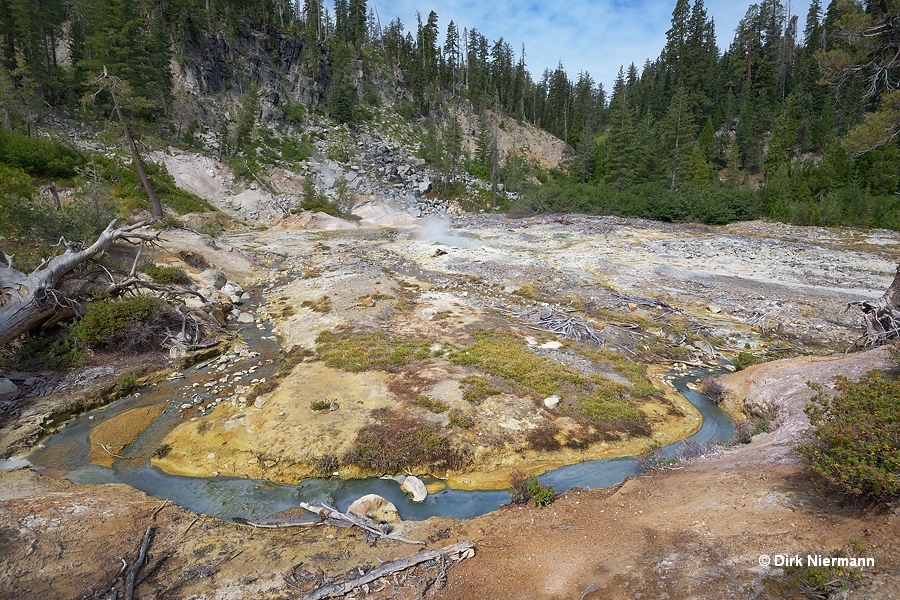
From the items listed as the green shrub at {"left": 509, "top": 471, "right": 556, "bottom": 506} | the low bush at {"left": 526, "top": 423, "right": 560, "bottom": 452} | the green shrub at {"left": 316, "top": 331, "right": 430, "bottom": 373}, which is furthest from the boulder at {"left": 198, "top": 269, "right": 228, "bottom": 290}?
the green shrub at {"left": 509, "top": 471, "right": 556, "bottom": 506}

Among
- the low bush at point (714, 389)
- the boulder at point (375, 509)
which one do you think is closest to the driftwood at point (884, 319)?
the low bush at point (714, 389)

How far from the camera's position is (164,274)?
666 inches

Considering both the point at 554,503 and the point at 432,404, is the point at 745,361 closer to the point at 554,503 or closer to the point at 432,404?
the point at 554,503

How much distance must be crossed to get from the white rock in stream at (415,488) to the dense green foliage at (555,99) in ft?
49.2

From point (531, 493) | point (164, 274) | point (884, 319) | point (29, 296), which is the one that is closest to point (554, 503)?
point (531, 493)

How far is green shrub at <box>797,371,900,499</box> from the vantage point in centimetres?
438

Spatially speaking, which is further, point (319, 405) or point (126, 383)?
point (126, 383)

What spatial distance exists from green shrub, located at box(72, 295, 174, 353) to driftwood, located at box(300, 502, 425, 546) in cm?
906

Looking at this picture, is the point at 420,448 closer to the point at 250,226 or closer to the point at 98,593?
the point at 98,593

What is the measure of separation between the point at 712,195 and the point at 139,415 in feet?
179

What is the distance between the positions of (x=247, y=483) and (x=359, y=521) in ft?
9.17

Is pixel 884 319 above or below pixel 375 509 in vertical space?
above

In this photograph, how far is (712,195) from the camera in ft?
155

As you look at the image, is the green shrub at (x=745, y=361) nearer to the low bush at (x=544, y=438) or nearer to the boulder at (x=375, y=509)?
the low bush at (x=544, y=438)
